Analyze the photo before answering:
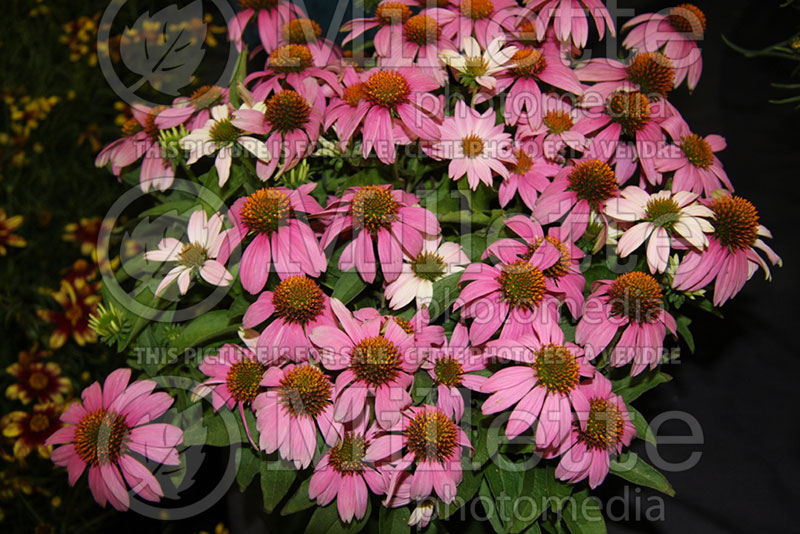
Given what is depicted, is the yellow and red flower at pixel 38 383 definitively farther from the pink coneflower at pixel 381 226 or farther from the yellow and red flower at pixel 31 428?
the pink coneflower at pixel 381 226

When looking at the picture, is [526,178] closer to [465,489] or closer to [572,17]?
[572,17]

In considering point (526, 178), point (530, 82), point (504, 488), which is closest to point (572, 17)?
point (530, 82)

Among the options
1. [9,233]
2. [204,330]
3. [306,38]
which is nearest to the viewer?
[204,330]

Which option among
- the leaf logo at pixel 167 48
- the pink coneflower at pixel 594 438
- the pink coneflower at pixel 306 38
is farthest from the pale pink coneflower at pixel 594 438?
the leaf logo at pixel 167 48

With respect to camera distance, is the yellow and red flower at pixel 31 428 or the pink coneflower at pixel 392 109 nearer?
the pink coneflower at pixel 392 109

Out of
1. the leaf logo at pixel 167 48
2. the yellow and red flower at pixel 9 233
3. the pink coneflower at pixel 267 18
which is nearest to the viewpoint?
the pink coneflower at pixel 267 18

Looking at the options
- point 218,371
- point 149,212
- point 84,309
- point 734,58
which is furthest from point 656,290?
point 84,309
